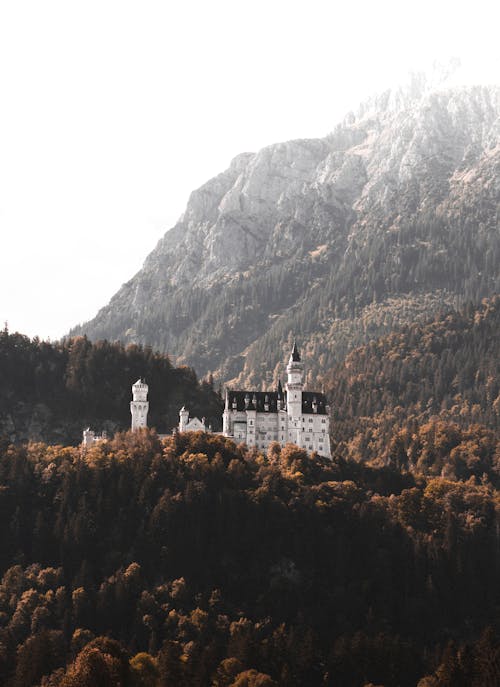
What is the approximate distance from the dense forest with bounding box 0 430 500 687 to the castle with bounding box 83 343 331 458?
5258 mm

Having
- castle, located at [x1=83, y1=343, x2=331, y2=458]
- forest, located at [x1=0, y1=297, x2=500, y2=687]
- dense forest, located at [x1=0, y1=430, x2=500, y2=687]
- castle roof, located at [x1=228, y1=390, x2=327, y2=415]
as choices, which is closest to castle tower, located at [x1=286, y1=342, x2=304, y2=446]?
castle, located at [x1=83, y1=343, x2=331, y2=458]

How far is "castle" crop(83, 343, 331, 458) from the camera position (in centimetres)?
19312

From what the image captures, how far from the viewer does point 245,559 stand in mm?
174875


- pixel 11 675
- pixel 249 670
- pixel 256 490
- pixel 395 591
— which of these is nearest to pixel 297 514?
pixel 256 490

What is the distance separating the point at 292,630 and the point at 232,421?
48798mm

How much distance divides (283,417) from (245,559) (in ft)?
95.4

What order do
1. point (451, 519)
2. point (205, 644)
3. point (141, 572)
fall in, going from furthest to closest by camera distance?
point (451, 519) < point (141, 572) < point (205, 644)

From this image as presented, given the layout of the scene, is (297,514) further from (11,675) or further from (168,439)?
(11,675)

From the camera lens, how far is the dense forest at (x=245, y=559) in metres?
153

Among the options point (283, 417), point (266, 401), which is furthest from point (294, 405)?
point (266, 401)

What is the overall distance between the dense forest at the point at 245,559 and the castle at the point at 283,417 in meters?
5.26

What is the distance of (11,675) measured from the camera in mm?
137000

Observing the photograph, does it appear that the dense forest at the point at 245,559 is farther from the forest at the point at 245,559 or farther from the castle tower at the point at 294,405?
the castle tower at the point at 294,405

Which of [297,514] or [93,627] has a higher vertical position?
[297,514]
